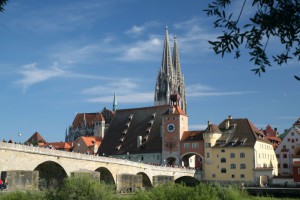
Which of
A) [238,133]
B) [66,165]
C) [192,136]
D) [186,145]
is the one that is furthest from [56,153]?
[238,133]

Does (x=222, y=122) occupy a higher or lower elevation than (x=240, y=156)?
higher

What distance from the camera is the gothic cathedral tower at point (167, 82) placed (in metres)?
148

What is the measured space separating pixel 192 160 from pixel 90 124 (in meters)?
58.8

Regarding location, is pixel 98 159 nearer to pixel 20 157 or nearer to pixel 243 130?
pixel 20 157

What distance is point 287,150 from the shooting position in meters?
85.4

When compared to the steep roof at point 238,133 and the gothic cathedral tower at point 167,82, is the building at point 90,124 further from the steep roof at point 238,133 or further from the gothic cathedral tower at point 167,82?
the steep roof at point 238,133

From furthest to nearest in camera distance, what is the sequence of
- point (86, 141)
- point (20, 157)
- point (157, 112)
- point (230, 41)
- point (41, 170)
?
1. point (86, 141)
2. point (157, 112)
3. point (41, 170)
4. point (20, 157)
5. point (230, 41)

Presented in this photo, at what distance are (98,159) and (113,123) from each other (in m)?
42.6

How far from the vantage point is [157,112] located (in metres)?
93.9

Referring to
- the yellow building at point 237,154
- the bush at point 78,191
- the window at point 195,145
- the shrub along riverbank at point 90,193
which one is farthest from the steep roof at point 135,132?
the bush at point 78,191

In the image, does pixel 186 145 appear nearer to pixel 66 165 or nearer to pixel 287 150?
pixel 287 150

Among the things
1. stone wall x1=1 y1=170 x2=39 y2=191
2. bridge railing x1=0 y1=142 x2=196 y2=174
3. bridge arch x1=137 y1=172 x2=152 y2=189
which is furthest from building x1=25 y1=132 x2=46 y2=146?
stone wall x1=1 y1=170 x2=39 y2=191

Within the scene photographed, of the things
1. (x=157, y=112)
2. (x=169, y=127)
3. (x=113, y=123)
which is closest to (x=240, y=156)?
A: (x=169, y=127)

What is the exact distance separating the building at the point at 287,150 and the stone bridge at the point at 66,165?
2428 cm
